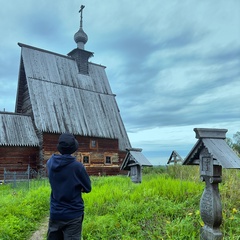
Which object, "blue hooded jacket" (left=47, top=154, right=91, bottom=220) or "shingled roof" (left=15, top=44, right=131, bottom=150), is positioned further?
"shingled roof" (left=15, top=44, right=131, bottom=150)

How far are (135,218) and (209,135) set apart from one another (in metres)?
2.39

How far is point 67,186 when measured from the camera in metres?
3.54

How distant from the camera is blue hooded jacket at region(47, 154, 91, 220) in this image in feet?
11.5

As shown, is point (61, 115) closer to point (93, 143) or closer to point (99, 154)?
point (93, 143)

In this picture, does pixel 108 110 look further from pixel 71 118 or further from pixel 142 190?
pixel 142 190

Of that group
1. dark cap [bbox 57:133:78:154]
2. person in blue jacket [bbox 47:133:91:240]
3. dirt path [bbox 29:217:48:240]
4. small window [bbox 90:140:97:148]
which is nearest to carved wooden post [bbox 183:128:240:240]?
person in blue jacket [bbox 47:133:91:240]

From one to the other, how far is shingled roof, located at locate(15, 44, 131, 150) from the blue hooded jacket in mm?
16979

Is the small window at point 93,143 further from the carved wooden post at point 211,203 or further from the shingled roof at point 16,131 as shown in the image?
the carved wooden post at point 211,203

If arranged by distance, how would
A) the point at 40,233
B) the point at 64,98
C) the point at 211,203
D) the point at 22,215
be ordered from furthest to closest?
the point at 64,98
the point at 22,215
the point at 40,233
the point at 211,203

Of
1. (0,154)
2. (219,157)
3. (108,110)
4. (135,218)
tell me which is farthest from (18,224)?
(108,110)

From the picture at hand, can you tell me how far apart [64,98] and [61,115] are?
198 centimetres

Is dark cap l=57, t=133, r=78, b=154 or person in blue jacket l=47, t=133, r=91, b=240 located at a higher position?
dark cap l=57, t=133, r=78, b=154

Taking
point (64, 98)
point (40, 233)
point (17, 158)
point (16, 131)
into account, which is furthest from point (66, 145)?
point (64, 98)

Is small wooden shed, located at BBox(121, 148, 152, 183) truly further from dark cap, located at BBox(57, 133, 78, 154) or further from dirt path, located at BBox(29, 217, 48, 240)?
dark cap, located at BBox(57, 133, 78, 154)
